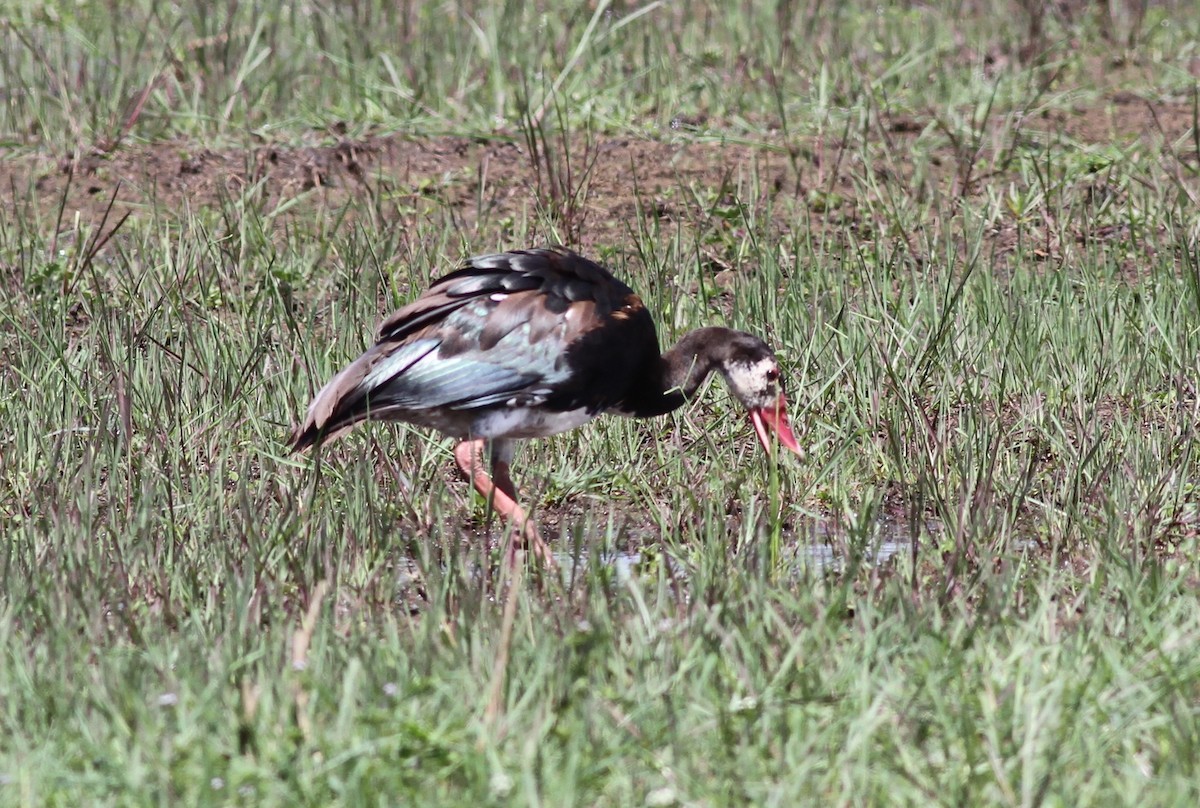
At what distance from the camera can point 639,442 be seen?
20.1 feet

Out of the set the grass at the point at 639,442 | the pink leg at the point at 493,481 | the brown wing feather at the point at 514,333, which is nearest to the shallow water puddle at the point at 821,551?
the grass at the point at 639,442

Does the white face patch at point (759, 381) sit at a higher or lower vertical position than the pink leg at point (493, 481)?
higher

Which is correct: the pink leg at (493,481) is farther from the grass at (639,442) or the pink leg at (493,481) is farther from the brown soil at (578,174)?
the brown soil at (578,174)

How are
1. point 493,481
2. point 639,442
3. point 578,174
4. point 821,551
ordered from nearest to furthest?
point 821,551
point 493,481
point 639,442
point 578,174

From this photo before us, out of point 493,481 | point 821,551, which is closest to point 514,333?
point 493,481

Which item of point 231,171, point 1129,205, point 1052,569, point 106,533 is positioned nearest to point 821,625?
point 1052,569

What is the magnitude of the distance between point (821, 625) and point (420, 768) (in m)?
0.96

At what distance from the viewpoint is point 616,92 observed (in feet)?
29.7

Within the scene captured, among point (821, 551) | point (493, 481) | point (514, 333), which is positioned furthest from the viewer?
point (493, 481)

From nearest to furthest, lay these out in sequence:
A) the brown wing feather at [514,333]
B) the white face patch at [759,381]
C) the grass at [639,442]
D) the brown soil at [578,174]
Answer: the grass at [639,442], the brown wing feather at [514,333], the white face patch at [759,381], the brown soil at [578,174]

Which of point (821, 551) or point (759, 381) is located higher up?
point (759, 381)

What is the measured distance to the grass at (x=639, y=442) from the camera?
3494mm

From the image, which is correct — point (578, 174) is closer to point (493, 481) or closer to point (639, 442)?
point (639, 442)

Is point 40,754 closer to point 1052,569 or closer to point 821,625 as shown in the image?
point 821,625
